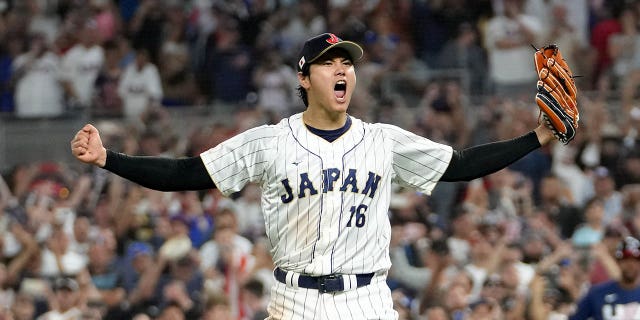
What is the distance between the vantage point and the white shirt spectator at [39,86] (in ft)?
44.1

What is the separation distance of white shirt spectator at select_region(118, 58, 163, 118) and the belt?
8.11m

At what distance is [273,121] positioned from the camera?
12.4m

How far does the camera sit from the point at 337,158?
5297 millimetres

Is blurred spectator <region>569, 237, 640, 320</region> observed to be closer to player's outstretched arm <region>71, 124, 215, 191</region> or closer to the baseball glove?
the baseball glove

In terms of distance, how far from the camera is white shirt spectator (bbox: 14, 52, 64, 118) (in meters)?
13.5

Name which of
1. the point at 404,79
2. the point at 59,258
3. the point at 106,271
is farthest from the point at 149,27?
the point at 106,271

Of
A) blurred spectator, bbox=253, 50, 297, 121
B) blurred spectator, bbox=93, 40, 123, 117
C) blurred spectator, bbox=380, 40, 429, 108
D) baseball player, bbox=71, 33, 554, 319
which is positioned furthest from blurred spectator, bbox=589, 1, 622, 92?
baseball player, bbox=71, 33, 554, 319

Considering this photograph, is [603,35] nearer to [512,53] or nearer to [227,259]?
[512,53]

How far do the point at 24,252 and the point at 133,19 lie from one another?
4361 millimetres

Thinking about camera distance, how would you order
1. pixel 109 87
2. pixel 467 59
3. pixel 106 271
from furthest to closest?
pixel 109 87 < pixel 467 59 < pixel 106 271

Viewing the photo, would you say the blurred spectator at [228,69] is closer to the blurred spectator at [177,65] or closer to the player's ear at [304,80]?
the blurred spectator at [177,65]

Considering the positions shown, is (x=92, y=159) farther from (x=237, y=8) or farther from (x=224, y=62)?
(x=237, y=8)

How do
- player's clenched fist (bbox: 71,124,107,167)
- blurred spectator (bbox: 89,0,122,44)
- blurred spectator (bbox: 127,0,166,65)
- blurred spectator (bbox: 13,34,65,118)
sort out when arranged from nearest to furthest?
1. player's clenched fist (bbox: 71,124,107,167)
2. blurred spectator (bbox: 13,34,65,118)
3. blurred spectator (bbox: 127,0,166,65)
4. blurred spectator (bbox: 89,0,122,44)

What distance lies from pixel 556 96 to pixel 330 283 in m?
1.14
